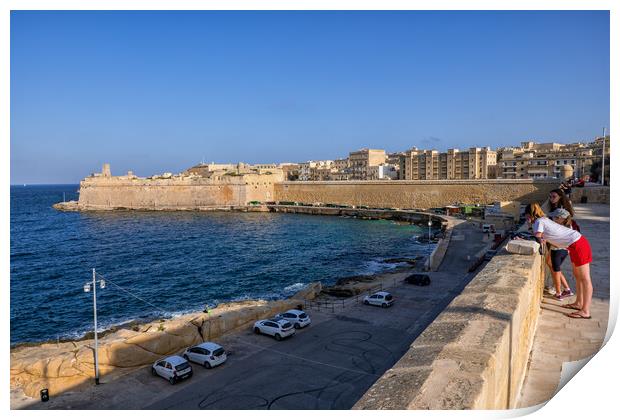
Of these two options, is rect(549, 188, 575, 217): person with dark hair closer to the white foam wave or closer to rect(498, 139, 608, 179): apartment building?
the white foam wave

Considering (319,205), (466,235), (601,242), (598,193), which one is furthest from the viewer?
(319,205)

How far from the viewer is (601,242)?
8672 millimetres

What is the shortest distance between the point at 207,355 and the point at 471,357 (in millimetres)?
8537

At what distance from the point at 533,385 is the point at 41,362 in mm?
11003

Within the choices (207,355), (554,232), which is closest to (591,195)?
(207,355)

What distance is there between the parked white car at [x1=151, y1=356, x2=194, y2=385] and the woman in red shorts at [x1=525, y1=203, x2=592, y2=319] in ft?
25.0

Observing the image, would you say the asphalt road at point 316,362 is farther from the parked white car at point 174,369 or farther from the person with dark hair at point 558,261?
the person with dark hair at point 558,261

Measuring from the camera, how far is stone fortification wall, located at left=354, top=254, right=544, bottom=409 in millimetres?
2092

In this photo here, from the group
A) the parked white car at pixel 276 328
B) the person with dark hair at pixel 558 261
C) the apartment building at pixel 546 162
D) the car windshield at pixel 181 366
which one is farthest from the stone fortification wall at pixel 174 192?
the person with dark hair at pixel 558 261

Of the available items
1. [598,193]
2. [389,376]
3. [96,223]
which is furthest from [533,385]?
[96,223]

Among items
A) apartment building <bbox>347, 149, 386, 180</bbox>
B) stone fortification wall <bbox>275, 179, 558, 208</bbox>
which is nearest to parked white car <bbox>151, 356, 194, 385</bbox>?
stone fortification wall <bbox>275, 179, 558, 208</bbox>

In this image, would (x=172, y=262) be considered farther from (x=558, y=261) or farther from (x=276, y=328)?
(x=558, y=261)

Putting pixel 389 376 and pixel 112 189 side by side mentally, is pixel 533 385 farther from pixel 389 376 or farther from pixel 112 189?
pixel 112 189

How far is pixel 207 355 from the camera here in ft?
32.5
